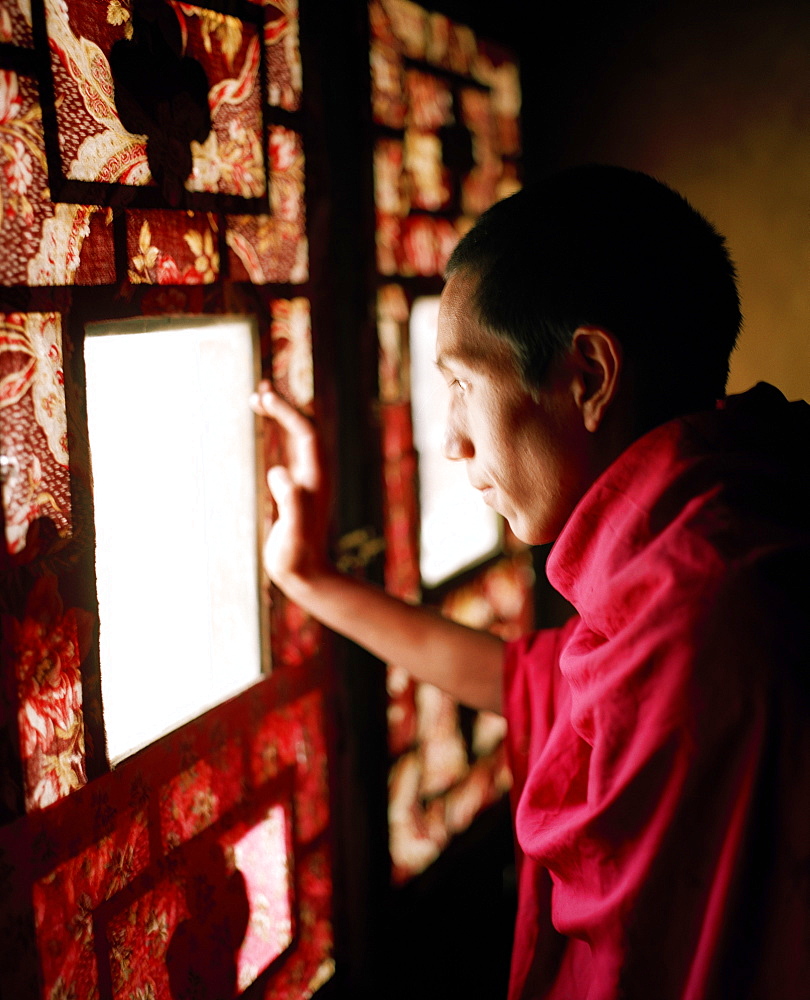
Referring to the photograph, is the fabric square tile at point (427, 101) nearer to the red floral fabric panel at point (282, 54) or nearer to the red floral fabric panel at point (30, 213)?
the red floral fabric panel at point (282, 54)

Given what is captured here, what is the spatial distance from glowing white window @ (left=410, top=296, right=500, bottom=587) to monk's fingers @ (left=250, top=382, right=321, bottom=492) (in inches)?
29.3

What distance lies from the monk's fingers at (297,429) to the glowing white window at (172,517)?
5cm

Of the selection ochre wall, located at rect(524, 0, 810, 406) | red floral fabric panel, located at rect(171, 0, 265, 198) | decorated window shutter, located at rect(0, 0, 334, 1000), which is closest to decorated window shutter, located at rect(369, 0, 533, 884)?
ochre wall, located at rect(524, 0, 810, 406)

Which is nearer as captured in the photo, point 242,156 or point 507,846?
point 242,156

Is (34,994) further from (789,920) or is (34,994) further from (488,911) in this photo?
(488,911)

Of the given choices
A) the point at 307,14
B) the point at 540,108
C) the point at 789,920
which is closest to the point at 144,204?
the point at 307,14

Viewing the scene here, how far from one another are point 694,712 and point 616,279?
549 mm

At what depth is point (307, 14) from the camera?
184 centimetres

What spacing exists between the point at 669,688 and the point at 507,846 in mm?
2112

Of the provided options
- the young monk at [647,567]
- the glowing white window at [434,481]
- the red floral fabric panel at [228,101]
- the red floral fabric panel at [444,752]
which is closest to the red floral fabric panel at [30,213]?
the red floral fabric panel at [228,101]

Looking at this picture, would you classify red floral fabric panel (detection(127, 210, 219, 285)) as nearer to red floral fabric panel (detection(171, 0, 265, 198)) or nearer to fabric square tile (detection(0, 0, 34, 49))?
red floral fabric panel (detection(171, 0, 265, 198))

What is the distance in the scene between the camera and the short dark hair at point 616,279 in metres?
1.16

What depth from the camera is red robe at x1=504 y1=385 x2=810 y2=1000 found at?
99 cm

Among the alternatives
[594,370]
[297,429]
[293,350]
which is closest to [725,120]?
[293,350]
